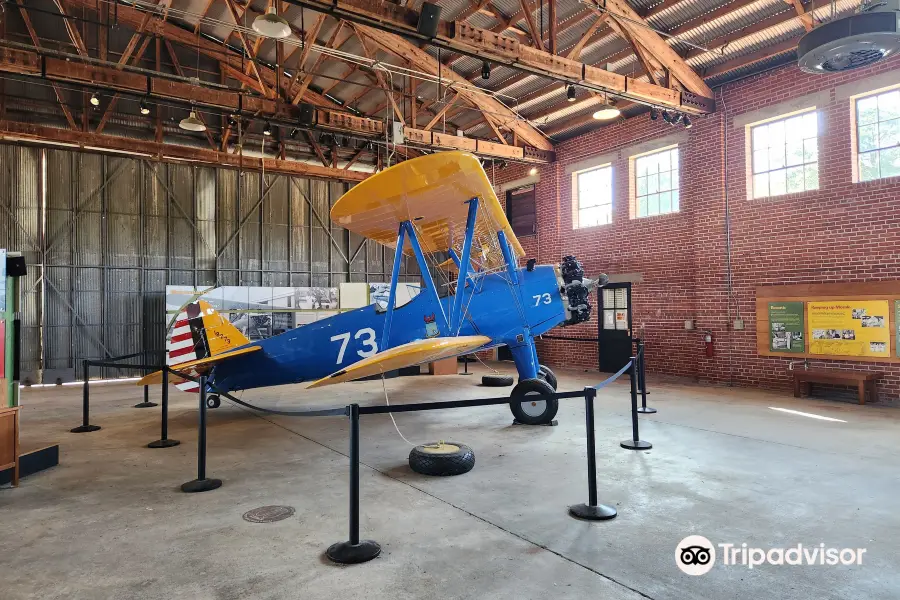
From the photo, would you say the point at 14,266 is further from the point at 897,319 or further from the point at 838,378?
the point at 897,319

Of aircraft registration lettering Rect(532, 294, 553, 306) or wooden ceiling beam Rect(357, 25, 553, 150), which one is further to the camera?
wooden ceiling beam Rect(357, 25, 553, 150)

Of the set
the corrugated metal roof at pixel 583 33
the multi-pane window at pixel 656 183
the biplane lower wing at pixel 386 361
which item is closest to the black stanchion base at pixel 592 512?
the biplane lower wing at pixel 386 361

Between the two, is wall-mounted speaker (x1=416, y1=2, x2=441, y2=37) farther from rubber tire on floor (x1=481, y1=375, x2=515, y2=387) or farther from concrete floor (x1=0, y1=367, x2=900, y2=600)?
rubber tire on floor (x1=481, y1=375, x2=515, y2=387)

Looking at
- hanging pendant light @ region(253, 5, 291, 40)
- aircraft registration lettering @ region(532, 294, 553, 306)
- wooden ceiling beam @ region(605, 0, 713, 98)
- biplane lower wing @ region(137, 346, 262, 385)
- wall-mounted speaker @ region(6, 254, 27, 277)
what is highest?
wooden ceiling beam @ region(605, 0, 713, 98)

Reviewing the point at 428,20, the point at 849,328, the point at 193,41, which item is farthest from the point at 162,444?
the point at 193,41

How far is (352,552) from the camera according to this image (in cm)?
315

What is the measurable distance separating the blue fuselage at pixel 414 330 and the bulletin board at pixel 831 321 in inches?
216

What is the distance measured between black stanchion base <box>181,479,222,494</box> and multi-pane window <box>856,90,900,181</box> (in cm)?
1118

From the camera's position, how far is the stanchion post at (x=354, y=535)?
312 centimetres

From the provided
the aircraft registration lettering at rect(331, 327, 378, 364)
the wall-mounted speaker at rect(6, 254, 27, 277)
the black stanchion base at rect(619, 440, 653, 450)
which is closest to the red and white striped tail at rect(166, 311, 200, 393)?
the aircraft registration lettering at rect(331, 327, 378, 364)

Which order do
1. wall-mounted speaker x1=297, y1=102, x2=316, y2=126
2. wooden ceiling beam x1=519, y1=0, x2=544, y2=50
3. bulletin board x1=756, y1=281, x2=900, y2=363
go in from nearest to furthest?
bulletin board x1=756, y1=281, x2=900, y2=363 → wooden ceiling beam x1=519, y1=0, x2=544, y2=50 → wall-mounted speaker x1=297, y1=102, x2=316, y2=126

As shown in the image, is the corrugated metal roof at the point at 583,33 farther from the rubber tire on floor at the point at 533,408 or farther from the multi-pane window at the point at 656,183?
the rubber tire on floor at the point at 533,408

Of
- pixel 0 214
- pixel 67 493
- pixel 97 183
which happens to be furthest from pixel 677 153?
pixel 0 214

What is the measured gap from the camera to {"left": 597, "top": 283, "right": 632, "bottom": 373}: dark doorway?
12863mm
